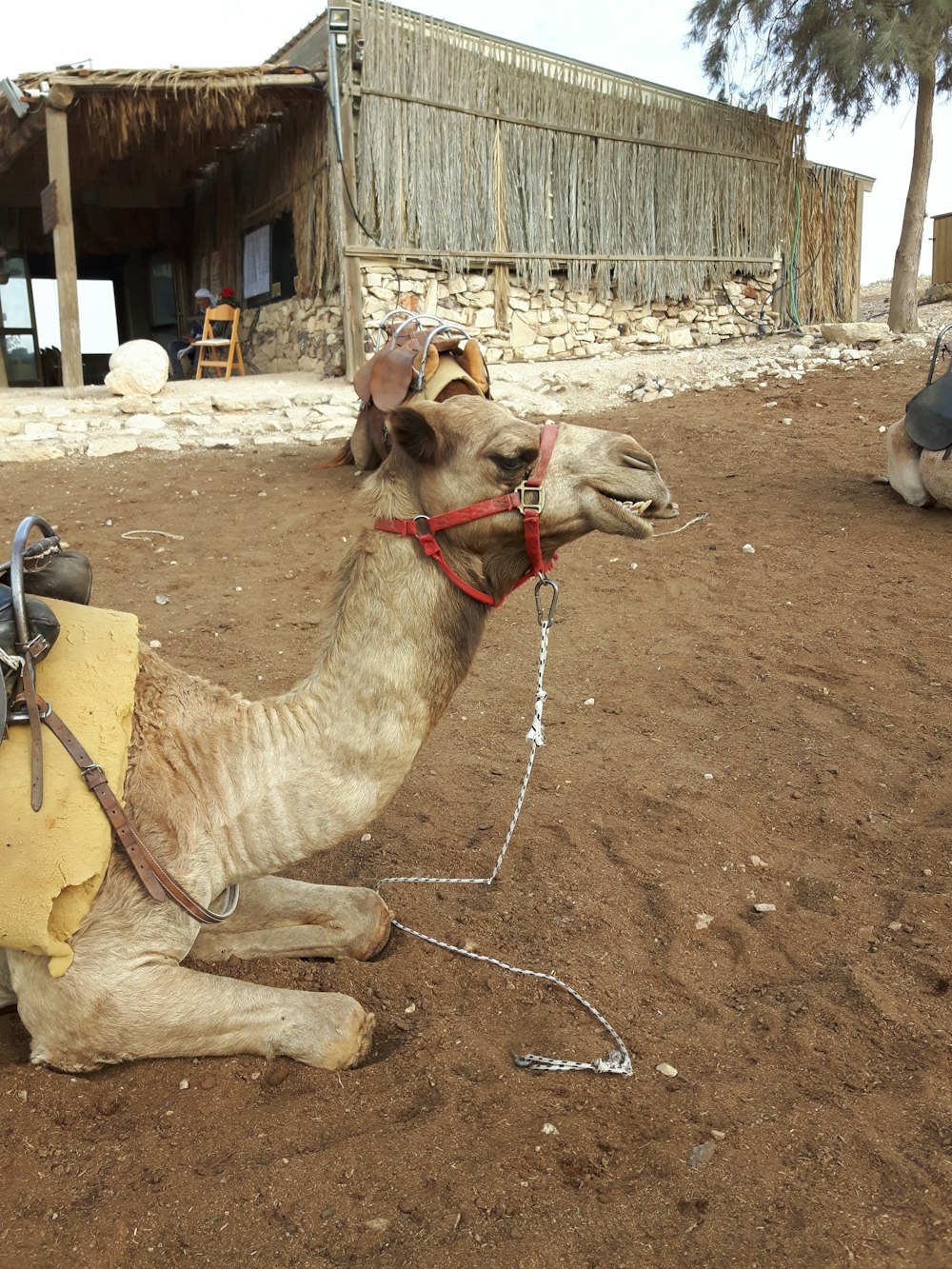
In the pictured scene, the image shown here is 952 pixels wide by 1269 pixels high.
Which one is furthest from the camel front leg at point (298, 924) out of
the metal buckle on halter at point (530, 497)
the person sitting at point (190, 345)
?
the person sitting at point (190, 345)

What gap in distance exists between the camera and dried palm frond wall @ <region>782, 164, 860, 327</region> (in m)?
18.6

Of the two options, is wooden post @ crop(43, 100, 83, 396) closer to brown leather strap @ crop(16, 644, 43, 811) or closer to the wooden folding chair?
the wooden folding chair

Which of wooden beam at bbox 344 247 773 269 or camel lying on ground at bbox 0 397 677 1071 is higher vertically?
wooden beam at bbox 344 247 773 269

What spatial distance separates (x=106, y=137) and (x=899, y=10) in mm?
12349

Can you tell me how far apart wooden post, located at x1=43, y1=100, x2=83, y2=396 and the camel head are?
11120 mm

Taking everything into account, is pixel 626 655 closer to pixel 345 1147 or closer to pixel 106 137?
Result: pixel 345 1147

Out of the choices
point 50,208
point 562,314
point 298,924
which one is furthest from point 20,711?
point 562,314

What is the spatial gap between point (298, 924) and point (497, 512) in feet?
4.78

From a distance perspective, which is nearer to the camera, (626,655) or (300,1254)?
(300,1254)

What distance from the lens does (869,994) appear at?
287cm

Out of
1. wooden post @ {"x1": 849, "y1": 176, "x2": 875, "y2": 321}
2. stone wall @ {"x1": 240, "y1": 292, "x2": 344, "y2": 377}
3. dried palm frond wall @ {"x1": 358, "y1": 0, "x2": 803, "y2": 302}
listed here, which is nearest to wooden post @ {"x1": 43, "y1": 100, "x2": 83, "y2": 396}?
stone wall @ {"x1": 240, "y1": 292, "x2": 344, "y2": 377}

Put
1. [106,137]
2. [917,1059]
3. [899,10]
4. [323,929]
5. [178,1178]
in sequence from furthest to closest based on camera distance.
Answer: [899,10]
[106,137]
[323,929]
[917,1059]
[178,1178]

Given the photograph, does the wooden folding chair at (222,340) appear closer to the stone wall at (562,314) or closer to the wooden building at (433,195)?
the wooden building at (433,195)

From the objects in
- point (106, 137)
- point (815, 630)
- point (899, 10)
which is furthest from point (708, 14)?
point (815, 630)
